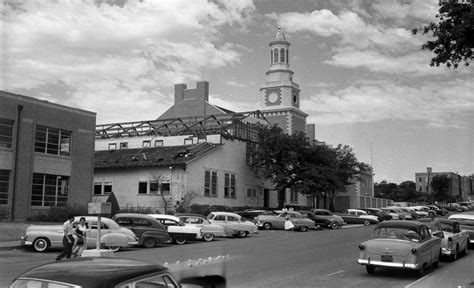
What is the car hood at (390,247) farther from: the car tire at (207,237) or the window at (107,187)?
the window at (107,187)

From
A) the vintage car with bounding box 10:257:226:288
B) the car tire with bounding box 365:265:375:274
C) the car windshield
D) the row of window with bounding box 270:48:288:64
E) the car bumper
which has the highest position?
the row of window with bounding box 270:48:288:64

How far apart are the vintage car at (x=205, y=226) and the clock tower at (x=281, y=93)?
44279 millimetres

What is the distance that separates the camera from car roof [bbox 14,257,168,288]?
4723 millimetres

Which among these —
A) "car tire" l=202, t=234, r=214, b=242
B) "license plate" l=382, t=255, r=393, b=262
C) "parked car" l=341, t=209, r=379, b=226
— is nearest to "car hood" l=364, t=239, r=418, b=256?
"license plate" l=382, t=255, r=393, b=262

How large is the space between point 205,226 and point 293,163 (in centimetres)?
2701

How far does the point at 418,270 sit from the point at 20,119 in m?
27.4

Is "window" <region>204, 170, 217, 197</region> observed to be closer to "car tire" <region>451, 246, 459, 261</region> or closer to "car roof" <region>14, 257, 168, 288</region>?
"car tire" <region>451, 246, 459, 261</region>

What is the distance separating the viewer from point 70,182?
37.7 m

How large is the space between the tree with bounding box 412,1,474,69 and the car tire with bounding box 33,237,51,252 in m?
16.3

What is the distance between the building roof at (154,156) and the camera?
47438mm

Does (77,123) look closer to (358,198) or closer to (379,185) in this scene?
(358,198)

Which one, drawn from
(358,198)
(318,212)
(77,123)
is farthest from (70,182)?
(358,198)

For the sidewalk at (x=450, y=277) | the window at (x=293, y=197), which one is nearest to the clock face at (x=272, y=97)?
the window at (x=293, y=197)

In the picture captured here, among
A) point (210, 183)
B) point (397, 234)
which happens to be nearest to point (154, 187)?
point (210, 183)
